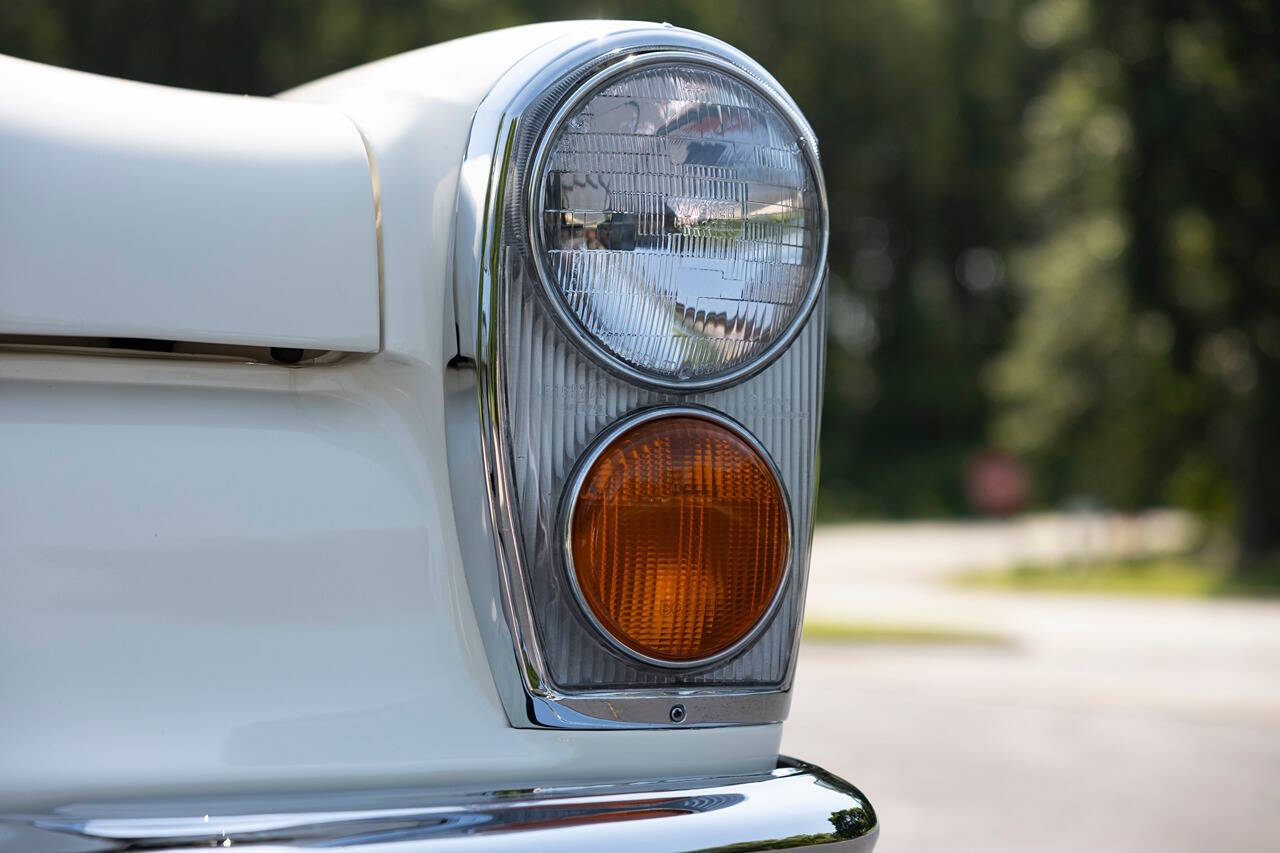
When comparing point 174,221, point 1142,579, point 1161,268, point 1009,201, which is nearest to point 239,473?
point 174,221

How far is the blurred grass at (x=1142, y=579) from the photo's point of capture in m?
13.0

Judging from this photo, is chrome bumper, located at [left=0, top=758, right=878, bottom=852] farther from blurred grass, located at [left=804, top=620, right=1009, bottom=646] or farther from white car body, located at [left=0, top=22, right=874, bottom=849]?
blurred grass, located at [left=804, top=620, right=1009, bottom=646]

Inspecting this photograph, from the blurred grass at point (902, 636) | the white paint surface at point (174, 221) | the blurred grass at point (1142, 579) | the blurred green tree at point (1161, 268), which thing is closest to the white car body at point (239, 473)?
the white paint surface at point (174, 221)

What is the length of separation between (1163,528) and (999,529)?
385 centimetres

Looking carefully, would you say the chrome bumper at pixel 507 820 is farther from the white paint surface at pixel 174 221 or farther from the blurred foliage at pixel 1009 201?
the blurred foliage at pixel 1009 201

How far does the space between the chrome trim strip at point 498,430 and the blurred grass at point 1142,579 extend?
12587mm

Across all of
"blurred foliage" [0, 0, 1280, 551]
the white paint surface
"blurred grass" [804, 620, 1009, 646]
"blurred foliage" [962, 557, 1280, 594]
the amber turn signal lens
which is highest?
"blurred foliage" [0, 0, 1280, 551]

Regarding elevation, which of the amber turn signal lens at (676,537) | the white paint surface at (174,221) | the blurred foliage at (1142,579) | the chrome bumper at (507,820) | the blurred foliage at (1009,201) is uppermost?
the blurred foliage at (1009,201)

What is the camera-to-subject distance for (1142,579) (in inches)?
552

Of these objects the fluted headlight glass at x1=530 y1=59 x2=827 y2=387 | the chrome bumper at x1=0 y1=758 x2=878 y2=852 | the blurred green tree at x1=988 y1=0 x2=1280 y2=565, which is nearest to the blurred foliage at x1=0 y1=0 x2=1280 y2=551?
the blurred green tree at x1=988 y1=0 x2=1280 y2=565

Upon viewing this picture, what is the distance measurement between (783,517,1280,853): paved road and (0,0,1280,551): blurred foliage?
11.8ft

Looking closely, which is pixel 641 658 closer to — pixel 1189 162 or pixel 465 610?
pixel 465 610

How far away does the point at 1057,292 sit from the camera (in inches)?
618

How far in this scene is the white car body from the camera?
917 millimetres
